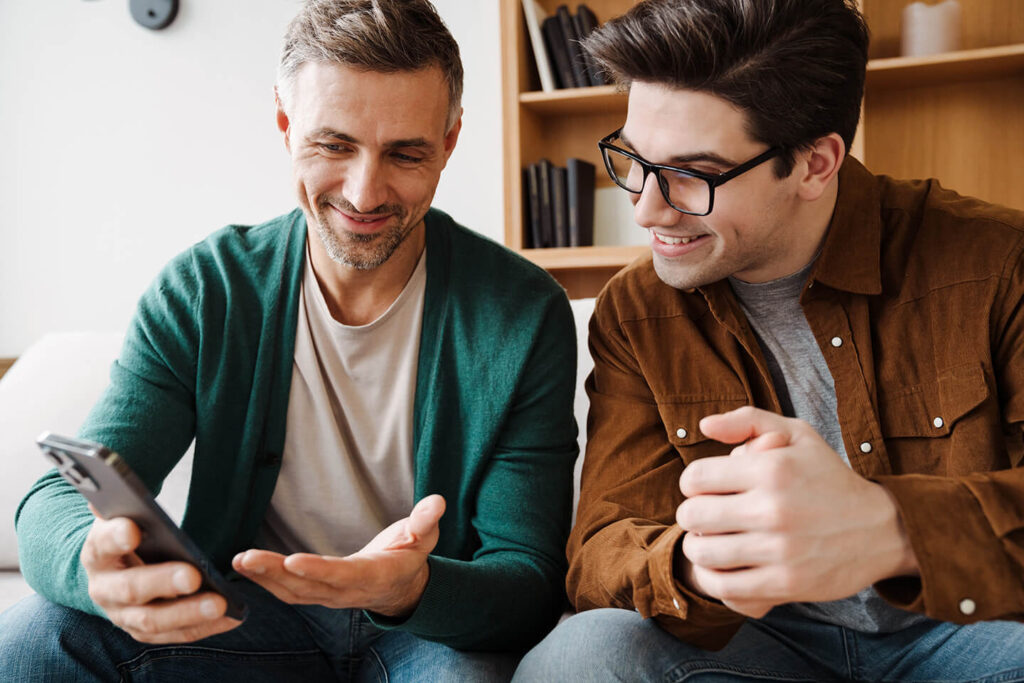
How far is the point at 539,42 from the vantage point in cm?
268

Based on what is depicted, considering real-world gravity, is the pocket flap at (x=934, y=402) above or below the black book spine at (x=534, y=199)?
below

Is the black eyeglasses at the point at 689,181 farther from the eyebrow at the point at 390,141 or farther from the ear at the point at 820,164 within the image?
the eyebrow at the point at 390,141

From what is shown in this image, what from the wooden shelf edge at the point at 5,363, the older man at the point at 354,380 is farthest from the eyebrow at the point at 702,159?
the wooden shelf edge at the point at 5,363

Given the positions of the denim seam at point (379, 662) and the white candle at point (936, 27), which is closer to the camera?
the denim seam at point (379, 662)

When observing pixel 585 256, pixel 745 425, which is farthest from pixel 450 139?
pixel 585 256

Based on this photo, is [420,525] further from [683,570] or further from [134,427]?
[134,427]

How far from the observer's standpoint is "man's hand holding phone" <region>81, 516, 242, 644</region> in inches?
32.9

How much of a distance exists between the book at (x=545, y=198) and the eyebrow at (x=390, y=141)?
4.75 ft

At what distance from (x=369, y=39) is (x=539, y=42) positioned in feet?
5.03

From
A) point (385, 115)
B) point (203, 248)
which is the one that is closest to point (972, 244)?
point (385, 115)

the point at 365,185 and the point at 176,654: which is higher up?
the point at 365,185

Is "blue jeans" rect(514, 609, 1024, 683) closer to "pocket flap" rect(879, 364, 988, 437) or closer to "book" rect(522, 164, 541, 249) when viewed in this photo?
"pocket flap" rect(879, 364, 988, 437)

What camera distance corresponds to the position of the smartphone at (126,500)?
2.42 ft

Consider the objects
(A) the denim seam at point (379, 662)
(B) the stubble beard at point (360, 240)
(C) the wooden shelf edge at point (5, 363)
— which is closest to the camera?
(A) the denim seam at point (379, 662)
